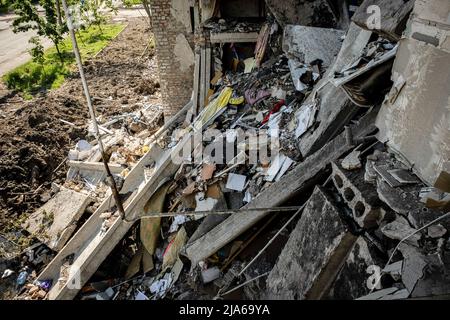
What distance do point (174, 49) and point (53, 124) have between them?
415 cm

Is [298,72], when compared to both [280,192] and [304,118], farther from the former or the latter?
[280,192]

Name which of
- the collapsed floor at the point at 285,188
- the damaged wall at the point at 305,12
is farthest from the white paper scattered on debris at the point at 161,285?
the damaged wall at the point at 305,12

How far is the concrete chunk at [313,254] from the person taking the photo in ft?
8.20

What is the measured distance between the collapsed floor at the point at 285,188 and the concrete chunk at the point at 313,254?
0.04ft

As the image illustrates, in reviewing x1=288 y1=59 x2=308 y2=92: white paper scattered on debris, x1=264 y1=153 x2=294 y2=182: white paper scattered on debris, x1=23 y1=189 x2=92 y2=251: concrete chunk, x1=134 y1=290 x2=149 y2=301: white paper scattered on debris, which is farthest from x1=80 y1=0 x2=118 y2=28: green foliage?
x1=264 y1=153 x2=294 y2=182: white paper scattered on debris

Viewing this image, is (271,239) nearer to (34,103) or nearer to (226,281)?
(226,281)

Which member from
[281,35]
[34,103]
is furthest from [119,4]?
[281,35]

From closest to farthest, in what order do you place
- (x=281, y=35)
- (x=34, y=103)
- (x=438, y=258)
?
(x=438, y=258)
(x=281, y=35)
(x=34, y=103)

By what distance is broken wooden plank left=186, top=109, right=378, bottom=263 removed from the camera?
122 inches

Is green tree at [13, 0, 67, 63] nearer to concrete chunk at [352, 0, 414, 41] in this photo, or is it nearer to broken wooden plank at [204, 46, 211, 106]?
broken wooden plank at [204, 46, 211, 106]

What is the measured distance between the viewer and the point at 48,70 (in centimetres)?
1248
